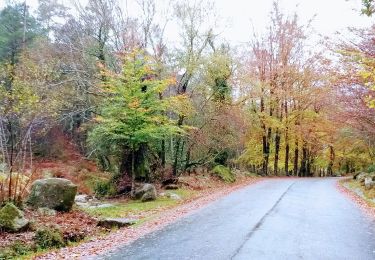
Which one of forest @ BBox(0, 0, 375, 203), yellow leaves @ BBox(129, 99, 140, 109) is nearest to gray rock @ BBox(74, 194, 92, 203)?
forest @ BBox(0, 0, 375, 203)

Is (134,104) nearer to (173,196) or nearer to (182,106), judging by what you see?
(173,196)

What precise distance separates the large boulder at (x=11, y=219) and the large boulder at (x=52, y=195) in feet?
9.03

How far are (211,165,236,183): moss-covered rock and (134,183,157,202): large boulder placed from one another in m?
9.03

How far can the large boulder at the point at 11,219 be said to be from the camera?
34.1ft

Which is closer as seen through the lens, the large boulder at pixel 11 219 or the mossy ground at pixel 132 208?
the large boulder at pixel 11 219

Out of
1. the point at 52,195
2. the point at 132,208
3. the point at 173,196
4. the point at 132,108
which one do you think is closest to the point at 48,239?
the point at 52,195

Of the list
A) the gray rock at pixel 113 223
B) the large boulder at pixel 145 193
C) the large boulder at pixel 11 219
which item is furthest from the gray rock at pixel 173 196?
the large boulder at pixel 11 219

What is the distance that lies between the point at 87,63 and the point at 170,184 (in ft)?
31.2

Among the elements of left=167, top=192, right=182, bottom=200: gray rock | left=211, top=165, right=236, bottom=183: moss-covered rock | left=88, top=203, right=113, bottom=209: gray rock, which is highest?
left=211, top=165, right=236, bottom=183: moss-covered rock

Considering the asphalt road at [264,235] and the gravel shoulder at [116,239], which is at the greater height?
the asphalt road at [264,235]

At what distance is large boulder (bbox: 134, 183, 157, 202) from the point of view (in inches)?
683

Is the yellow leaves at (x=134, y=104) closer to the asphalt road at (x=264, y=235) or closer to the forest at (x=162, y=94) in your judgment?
the forest at (x=162, y=94)

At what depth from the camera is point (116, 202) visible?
58.0 ft

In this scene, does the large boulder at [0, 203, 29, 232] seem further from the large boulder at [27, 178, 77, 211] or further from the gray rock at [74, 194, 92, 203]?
the gray rock at [74, 194, 92, 203]
